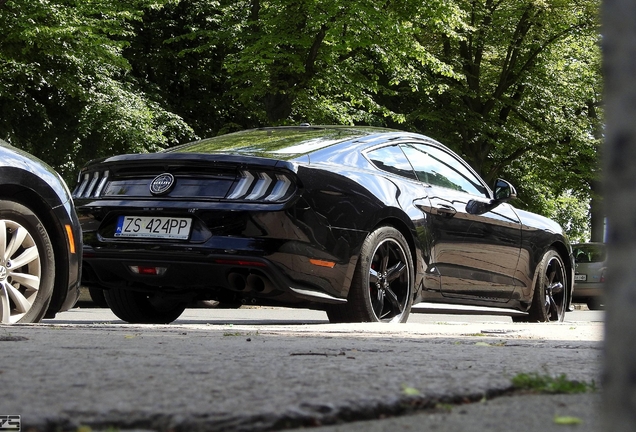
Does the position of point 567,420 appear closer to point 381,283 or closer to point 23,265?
point 23,265

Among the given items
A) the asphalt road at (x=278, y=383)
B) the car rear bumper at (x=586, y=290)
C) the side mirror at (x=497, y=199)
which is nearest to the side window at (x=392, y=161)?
the side mirror at (x=497, y=199)

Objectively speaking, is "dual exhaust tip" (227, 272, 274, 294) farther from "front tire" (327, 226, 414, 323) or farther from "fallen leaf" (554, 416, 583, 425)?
"fallen leaf" (554, 416, 583, 425)

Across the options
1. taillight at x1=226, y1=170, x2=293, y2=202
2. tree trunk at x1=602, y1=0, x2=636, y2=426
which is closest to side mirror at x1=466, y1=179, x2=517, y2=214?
taillight at x1=226, y1=170, x2=293, y2=202

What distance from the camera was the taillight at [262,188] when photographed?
6613 millimetres

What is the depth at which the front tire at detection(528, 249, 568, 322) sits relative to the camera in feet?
30.9

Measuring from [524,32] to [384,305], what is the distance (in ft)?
72.2

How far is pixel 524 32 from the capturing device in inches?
1109

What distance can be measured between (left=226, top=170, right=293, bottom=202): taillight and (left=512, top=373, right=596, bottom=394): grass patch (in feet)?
11.2

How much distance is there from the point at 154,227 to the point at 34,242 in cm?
91

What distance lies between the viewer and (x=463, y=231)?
816 cm

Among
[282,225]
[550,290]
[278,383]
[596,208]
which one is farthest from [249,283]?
[596,208]

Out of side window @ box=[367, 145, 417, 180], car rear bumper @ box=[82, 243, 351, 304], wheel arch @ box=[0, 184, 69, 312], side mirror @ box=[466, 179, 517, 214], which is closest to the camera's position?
wheel arch @ box=[0, 184, 69, 312]

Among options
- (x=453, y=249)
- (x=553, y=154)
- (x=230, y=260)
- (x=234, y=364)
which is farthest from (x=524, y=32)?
(x=234, y=364)

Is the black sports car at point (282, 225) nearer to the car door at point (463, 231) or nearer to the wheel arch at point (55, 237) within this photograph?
the car door at point (463, 231)
